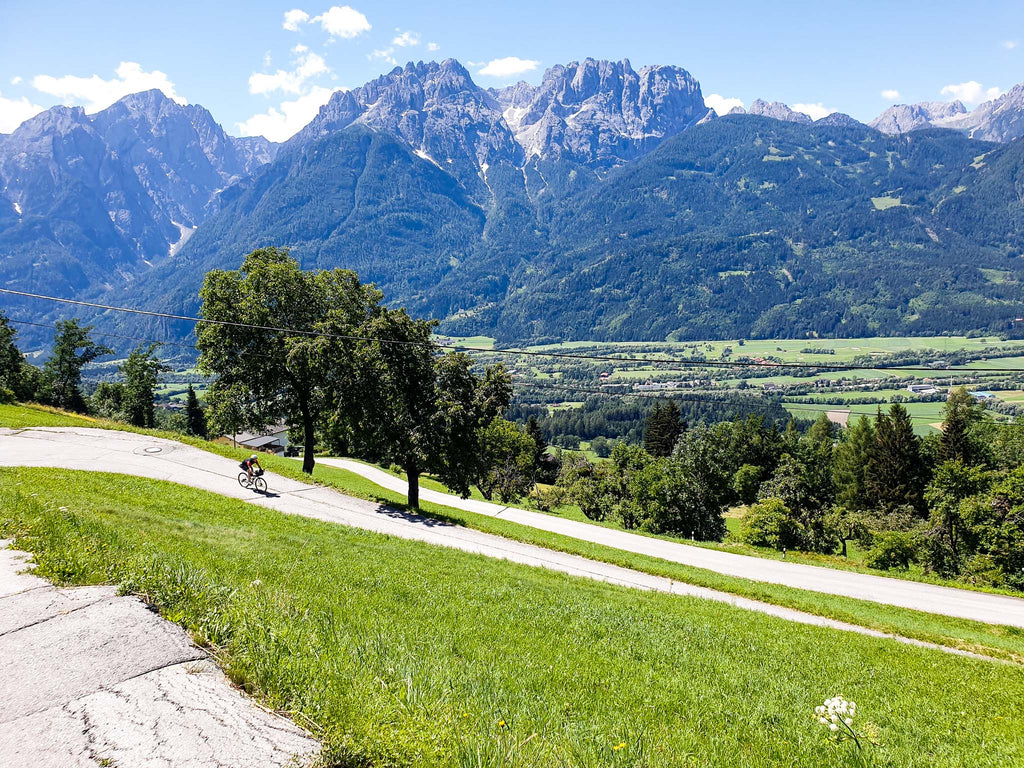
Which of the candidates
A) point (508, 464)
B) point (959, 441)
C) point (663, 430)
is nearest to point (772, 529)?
point (508, 464)

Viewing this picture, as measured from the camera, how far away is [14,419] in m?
30.5

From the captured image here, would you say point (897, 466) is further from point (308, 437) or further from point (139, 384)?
point (139, 384)

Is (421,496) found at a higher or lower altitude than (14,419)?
lower

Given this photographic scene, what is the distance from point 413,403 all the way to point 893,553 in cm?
3975

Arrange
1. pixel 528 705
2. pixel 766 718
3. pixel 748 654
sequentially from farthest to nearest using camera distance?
pixel 748 654 < pixel 766 718 < pixel 528 705

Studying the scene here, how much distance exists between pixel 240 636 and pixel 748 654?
8866 millimetres

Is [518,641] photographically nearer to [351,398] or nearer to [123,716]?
[123,716]

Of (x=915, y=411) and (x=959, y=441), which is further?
(x=915, y=411)

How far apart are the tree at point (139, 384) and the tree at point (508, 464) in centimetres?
4015

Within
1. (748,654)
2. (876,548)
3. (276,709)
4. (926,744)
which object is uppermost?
(276,709)

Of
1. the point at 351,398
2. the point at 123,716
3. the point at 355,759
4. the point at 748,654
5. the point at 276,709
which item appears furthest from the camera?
the point at 351,398

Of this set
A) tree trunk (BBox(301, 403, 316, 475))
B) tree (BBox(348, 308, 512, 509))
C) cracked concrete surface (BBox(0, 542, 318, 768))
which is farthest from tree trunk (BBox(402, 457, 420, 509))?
cracked concrete surface (BBox(0, 542, 318, 768))

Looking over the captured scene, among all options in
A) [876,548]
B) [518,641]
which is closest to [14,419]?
[518,641]

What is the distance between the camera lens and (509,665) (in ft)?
22.4
